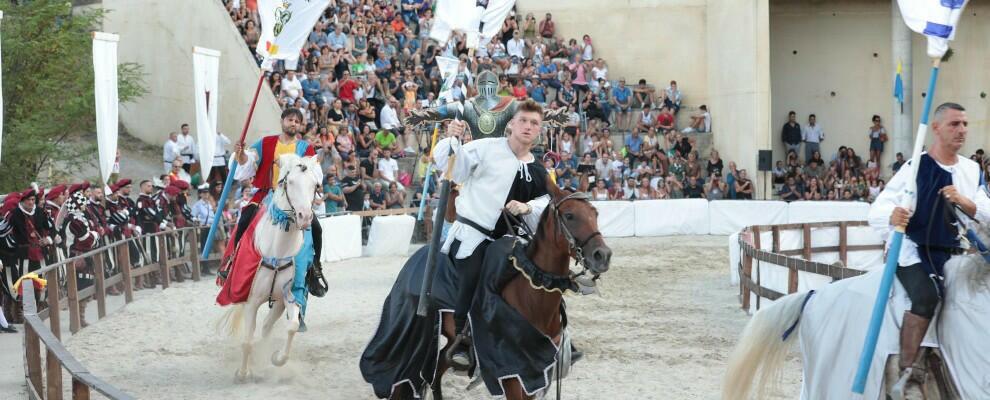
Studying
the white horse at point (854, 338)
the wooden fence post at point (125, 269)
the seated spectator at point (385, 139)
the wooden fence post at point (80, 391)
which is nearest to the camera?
the wooden fence post at point (80, 391)

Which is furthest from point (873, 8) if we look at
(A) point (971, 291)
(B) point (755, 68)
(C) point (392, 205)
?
(A) point (971, 291)

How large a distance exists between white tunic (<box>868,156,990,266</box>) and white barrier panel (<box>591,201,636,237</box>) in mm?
19937

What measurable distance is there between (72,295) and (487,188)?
7.51 metres

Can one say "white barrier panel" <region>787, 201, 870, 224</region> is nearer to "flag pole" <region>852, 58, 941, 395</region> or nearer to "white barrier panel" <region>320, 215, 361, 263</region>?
"white barrier panel" <region>320, 215, 361, 263</region>

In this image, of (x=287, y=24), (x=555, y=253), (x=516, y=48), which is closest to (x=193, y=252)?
(x=287, y=24)

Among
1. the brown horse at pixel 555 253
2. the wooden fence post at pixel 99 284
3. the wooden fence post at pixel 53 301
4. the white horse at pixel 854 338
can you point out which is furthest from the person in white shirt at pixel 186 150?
the white horse at pixel 854 338

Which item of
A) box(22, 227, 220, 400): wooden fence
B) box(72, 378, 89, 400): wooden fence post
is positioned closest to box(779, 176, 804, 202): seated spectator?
box(22, 227, 220, 400): wooden fence

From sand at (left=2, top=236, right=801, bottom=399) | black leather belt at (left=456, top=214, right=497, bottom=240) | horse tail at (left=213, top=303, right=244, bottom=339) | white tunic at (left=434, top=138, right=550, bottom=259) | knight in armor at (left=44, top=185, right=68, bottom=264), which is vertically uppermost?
white tunic at (left=434, top=138, right=550, bottom=259)

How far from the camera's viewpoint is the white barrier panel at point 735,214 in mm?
27078

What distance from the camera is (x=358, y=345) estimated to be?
12.3 meters

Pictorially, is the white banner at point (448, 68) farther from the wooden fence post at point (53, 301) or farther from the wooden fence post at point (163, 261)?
the wooden fence post at point (53, 301)

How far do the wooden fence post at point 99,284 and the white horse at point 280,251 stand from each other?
4.63 meters

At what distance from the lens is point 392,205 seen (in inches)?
995

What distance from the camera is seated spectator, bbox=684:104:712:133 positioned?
106 ft
